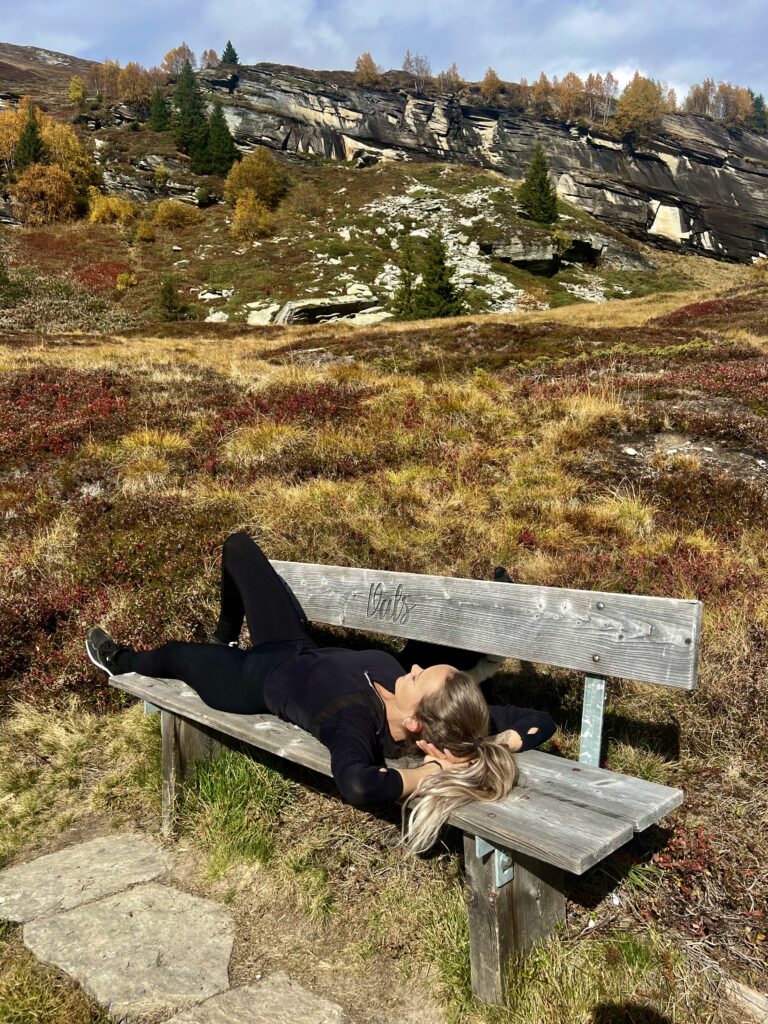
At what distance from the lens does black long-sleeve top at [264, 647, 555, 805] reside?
8.63 ft

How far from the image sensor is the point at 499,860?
236cm

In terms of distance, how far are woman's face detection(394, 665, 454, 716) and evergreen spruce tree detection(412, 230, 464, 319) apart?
37410 millimetres

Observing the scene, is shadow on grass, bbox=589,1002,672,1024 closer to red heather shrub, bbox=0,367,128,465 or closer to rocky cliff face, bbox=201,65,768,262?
red heather shrub, bbox=0,367,128,465

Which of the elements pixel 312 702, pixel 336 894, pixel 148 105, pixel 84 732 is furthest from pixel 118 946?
pixel 148 105

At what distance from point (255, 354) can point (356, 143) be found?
109141 millimetres

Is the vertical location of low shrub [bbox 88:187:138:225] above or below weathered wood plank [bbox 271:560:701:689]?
above

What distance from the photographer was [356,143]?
113062mm

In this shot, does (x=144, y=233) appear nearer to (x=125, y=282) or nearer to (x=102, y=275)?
(x=102, y=275)

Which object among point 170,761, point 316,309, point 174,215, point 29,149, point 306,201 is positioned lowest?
point 170,761

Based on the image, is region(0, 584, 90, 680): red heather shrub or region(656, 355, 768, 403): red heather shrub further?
region(656, 355, 768, 403): red heather shrub

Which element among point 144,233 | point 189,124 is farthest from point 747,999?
point 189,124

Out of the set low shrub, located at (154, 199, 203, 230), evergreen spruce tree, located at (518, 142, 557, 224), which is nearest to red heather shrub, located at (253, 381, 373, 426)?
evergreen spruce tree, located at (518, 142, 557, 224)

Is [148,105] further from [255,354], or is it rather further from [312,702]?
[312,702]

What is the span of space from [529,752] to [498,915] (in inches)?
34.4
